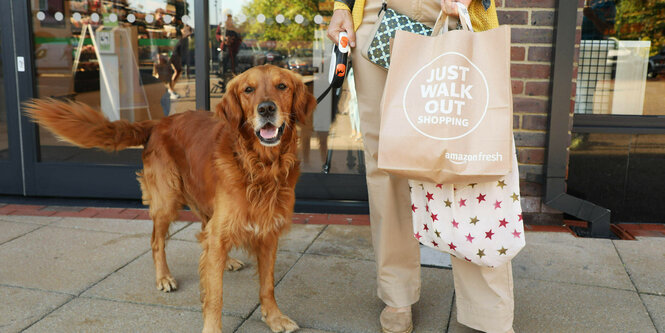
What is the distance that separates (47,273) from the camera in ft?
11.0

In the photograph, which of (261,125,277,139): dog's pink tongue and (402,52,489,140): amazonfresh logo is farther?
(261,125,277,139): dog's pink tongue

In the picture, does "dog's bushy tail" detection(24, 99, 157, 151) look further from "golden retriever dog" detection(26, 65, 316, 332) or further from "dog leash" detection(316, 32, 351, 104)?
"dog leash" detection(316, 32, 351, 104)

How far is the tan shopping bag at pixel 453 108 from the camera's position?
2070 millimetres

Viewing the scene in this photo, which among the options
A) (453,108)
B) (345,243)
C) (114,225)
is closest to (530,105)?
(345,243)

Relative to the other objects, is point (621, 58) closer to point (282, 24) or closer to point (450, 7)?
point (282, 24)

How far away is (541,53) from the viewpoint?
4.01 meters

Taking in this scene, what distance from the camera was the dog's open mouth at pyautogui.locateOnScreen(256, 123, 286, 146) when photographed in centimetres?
253

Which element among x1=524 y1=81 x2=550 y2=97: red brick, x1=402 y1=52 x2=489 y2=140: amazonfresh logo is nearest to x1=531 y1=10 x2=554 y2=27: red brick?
x1=524 y1=81 x2=550 y2=97: red brick

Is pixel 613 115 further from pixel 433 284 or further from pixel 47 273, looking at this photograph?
pixel 47 273

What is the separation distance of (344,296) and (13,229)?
2691 millimetres

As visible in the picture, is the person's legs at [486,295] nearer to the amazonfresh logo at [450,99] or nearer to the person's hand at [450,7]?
the amazonfresh logo at [450,99]

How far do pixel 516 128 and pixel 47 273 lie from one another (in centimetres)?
335

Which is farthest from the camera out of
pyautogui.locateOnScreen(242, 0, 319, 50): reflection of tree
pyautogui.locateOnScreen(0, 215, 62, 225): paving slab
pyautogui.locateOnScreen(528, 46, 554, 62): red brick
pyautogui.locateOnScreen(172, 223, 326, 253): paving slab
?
pyautogui.locateOnScreen(242, 0, 319, 50): reflection of tree

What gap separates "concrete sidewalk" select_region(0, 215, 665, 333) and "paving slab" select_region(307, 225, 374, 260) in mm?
14
